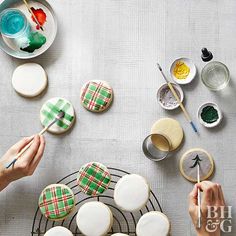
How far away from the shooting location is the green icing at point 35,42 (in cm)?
214

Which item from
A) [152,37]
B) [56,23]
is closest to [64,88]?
[56,23]

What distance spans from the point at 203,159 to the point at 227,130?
15 cm

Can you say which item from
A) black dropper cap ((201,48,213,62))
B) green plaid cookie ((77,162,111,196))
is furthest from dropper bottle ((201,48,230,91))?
green plaid cookie ((77,162,111,196))

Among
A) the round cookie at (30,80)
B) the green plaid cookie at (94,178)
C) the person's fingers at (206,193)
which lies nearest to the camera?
the person's fingers at (206,193)

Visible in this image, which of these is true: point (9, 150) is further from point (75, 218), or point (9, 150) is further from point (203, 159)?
point (203, 159)

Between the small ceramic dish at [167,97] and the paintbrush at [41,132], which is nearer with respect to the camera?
the paintbrush at [41,132]

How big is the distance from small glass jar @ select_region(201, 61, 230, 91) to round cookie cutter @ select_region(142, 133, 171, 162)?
27 centimetres

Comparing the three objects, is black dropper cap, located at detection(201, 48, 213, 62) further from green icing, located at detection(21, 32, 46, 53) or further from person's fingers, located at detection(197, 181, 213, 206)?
green icing, located at detection(21, 32, 46, 53)

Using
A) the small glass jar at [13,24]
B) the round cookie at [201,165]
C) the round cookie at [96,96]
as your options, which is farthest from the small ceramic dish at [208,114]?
the small glass jar at [13,24]

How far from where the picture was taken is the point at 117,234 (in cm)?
197

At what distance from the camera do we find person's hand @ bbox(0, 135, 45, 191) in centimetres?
195

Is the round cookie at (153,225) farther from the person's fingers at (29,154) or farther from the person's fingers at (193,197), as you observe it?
the person's fingers at (29,154)

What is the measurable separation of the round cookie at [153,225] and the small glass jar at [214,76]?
0.53m

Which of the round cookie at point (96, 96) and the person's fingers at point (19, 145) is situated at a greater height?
the round cookie at point (96, 96)
